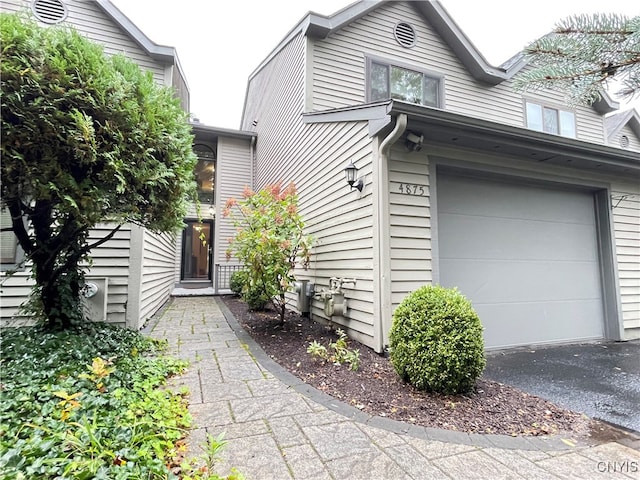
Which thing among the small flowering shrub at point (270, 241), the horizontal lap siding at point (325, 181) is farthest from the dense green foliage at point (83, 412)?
the horizontal lap siding at point (325, 181)

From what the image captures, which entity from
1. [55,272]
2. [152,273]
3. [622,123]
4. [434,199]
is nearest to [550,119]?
[622,123]

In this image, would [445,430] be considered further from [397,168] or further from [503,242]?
[503,242]

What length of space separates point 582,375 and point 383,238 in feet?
8.40

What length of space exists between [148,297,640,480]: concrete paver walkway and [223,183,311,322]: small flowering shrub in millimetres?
1996

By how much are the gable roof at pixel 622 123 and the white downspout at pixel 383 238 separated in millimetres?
10955

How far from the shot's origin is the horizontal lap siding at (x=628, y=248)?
17.5ft

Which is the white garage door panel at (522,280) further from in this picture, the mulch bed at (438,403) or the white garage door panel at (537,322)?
the mulch bed at (438,403)

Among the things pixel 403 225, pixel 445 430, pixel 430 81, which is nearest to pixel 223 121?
pixel 430 81

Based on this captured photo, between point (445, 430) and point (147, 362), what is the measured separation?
276 cm

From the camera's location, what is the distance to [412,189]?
13.4 feet

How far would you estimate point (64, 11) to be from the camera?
5.26 meters

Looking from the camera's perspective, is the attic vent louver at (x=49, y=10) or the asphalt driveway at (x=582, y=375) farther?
the attic vent louver at (x=49, y=10)

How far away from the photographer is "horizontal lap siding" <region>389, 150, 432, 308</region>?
3920mm

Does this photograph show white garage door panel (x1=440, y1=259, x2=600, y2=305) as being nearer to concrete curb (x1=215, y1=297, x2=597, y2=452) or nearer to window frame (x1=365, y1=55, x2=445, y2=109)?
concrete curb (x1=215, y1=297, x2=597, y2=452)
